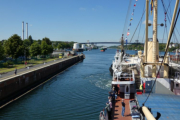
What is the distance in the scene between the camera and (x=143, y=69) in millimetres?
18031

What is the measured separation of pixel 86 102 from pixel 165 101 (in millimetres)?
12130

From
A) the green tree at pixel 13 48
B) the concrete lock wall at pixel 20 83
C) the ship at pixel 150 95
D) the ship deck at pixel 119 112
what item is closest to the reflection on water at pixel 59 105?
the concrete lock wall at pixel 20 83

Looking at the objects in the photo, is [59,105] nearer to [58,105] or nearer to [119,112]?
[58,105]

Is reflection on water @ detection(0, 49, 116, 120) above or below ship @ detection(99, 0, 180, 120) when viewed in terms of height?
below

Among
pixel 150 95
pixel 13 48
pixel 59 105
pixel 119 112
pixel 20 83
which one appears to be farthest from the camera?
pixel 13 48

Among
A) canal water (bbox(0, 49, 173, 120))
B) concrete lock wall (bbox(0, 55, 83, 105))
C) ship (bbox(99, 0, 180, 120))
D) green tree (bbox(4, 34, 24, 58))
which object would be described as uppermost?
green tree (bbox(4, 34, 24, 58))

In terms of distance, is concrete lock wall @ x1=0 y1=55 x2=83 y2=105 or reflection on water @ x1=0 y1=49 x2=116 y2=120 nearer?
reflection on water @ x1=0 y1=49 x2=116 y2=120

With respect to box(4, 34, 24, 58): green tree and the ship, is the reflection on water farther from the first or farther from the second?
Result: box(4, 34, 24, 58): green tree

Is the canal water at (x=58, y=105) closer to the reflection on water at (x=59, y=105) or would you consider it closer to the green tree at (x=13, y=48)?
the reflection on water at (x=59, y=105)

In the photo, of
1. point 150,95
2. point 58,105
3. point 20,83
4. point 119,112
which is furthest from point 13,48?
point 150,95

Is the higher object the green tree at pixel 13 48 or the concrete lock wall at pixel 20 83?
the green tree at pixel 13 48

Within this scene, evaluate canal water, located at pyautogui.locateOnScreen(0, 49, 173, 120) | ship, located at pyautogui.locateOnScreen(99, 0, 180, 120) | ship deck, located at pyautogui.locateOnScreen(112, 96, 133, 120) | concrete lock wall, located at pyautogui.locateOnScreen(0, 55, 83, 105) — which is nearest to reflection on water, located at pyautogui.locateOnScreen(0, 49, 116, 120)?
canal water, located at pyautogui.locateOnScreen(0, 49, 173, 120)

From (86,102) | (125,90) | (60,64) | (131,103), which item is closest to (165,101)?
(131,103)

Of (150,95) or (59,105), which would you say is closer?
(150,95)
